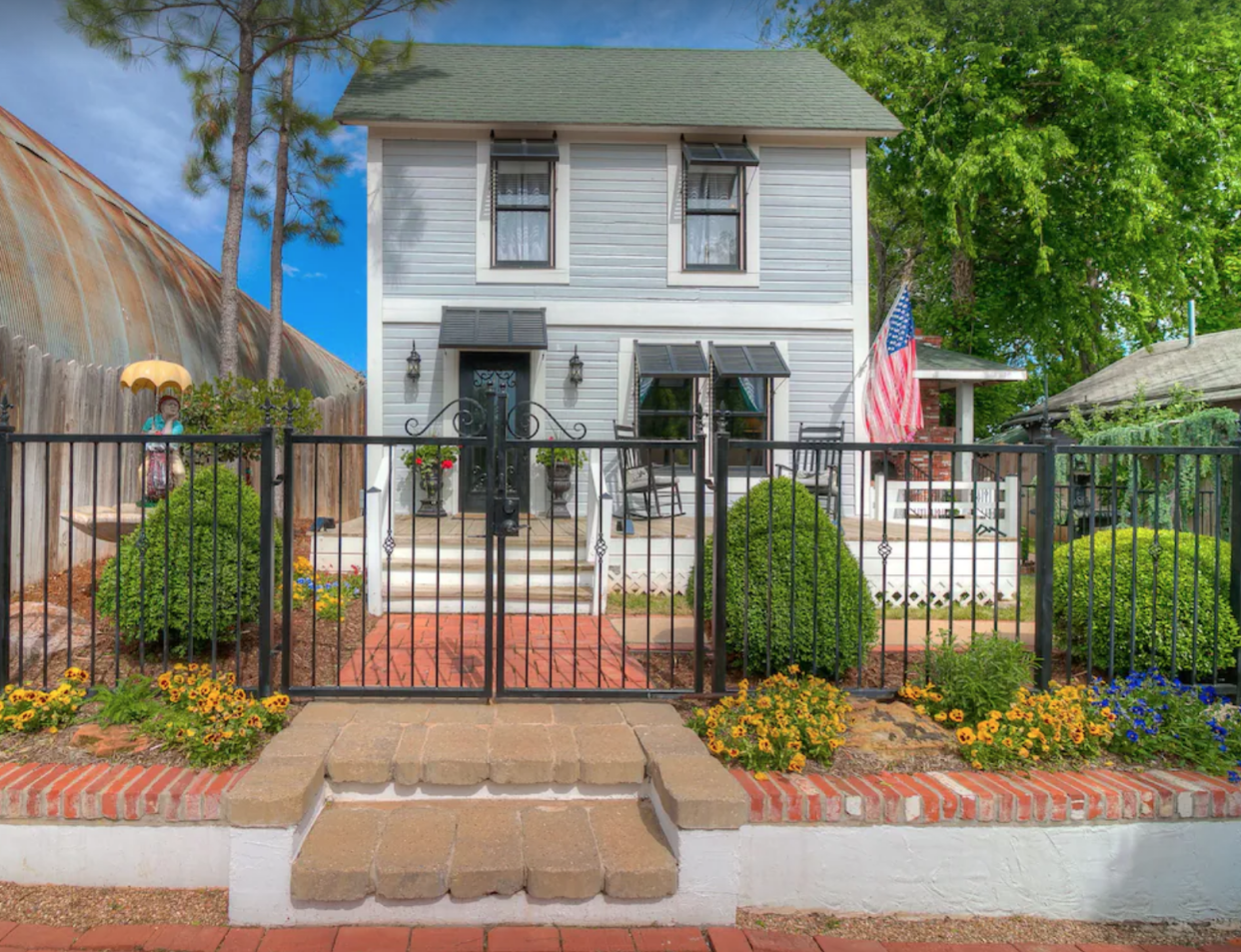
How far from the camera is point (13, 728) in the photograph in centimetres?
333

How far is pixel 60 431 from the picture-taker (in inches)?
255

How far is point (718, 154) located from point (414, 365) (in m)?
4.79

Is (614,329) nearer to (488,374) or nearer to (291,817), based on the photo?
(488,374)

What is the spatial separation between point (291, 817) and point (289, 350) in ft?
46.4

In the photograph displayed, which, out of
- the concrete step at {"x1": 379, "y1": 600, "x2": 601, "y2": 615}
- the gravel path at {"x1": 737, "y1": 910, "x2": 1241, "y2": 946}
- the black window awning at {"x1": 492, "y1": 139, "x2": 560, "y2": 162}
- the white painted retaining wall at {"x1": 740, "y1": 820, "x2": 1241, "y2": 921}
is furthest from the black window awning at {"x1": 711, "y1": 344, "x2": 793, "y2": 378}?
the gravel path at {"x1": 737, "y1": 910, "x2": 1241, "y2": 946}

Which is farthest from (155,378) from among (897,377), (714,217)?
(897,377)

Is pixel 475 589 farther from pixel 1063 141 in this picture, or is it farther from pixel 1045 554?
pixel 1063 141

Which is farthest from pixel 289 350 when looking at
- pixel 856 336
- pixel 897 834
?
pixel 897 834

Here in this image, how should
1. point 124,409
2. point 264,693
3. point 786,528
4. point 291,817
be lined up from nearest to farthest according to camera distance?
point 291,817
point 264,693
point 786,528
point 124,409

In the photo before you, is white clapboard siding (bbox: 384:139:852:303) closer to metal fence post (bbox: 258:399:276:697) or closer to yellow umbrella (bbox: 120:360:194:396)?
yellow umbrella (bbox: 120:360:194:396)

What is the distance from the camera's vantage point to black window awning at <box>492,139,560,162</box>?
9.05 metres

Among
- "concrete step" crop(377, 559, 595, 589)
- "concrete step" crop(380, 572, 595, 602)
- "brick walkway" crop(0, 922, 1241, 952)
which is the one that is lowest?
"brick walkway" crop(0, 922, 1241, 952)

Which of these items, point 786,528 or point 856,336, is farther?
point 856,336

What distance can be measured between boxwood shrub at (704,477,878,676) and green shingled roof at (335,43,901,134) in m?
6.97
